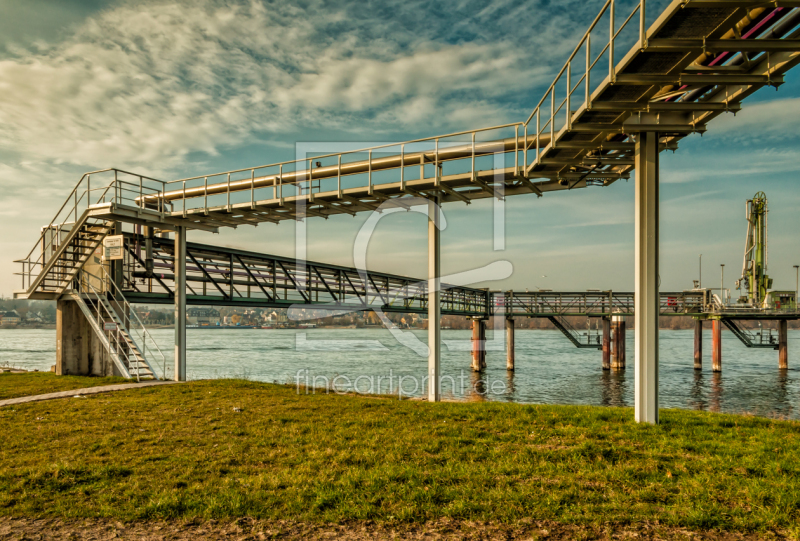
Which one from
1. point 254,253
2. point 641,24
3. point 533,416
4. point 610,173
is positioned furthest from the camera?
point 254,253

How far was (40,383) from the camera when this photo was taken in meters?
17.5

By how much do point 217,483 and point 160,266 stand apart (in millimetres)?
17736

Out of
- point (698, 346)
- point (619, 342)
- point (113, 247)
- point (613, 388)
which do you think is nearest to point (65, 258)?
point (113, 247)

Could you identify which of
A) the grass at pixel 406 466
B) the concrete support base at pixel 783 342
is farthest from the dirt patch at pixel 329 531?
the concrete support base at pixel 783 342

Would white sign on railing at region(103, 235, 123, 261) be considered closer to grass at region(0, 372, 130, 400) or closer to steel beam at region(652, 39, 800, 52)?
grass at region(0, 372, 130, 400)

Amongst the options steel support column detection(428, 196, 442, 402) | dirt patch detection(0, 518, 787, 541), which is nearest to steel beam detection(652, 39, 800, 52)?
dirt patch detection(0, 518, 787, 541)

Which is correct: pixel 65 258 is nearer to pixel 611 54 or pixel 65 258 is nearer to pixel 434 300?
pixel 434 300

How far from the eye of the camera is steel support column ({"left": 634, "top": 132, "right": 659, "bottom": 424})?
9742mm

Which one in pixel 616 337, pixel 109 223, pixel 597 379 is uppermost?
pixel 109 223

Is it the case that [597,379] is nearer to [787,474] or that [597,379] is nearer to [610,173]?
[610,173]

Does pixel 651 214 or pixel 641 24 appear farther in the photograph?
pixel 651 214

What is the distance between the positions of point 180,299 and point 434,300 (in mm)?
10828

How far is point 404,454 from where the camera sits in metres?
7.73

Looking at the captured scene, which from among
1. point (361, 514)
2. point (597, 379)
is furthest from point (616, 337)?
point (361, 514)
